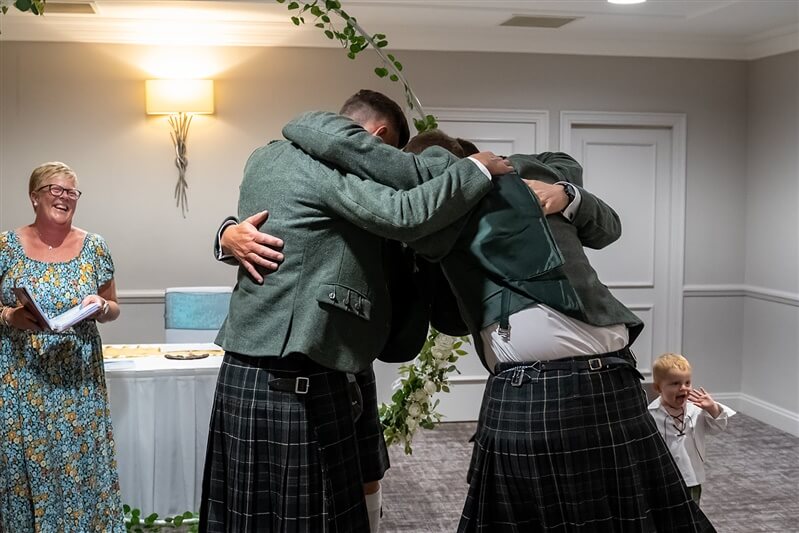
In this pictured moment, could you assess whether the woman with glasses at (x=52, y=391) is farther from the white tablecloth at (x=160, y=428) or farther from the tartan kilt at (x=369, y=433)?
the tartan kilt at (x=369, y=433)

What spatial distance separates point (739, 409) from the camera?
242 inches

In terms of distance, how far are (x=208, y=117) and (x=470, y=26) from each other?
5.69 feet

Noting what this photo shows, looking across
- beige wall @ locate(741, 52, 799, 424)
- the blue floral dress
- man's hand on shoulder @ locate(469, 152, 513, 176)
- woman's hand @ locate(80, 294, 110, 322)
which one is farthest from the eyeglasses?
beige wall @ locate(741, 52, 799, 424)

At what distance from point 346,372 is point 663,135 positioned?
15.3ft

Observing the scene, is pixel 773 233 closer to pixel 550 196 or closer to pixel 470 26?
pixel 470 26

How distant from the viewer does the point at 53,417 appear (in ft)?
10.5

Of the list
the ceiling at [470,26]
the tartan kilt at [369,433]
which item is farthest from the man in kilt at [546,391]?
the ceiling at [470,26]

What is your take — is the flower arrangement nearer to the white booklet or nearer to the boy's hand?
the boy's hand

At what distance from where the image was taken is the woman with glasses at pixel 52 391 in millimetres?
3176

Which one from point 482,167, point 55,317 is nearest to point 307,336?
point 482,167

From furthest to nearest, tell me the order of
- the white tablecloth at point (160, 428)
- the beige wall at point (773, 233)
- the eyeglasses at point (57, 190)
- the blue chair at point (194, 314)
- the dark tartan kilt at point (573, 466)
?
the beige wall at point (773, 233) < the blue chair at point (194, 314) < the white tablecloth at point (160, 428) < the eyeglasses at point (57, 190) < the dark tartan kilt at point (573, 466)

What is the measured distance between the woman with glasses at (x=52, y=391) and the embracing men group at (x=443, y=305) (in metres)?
1.35

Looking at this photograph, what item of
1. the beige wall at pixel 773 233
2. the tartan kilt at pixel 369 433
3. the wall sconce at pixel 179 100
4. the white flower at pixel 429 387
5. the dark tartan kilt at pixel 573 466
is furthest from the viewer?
the beige wall at pixel 773 233

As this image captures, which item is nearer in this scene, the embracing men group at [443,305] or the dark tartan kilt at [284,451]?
the embracing men group at [443,305]
